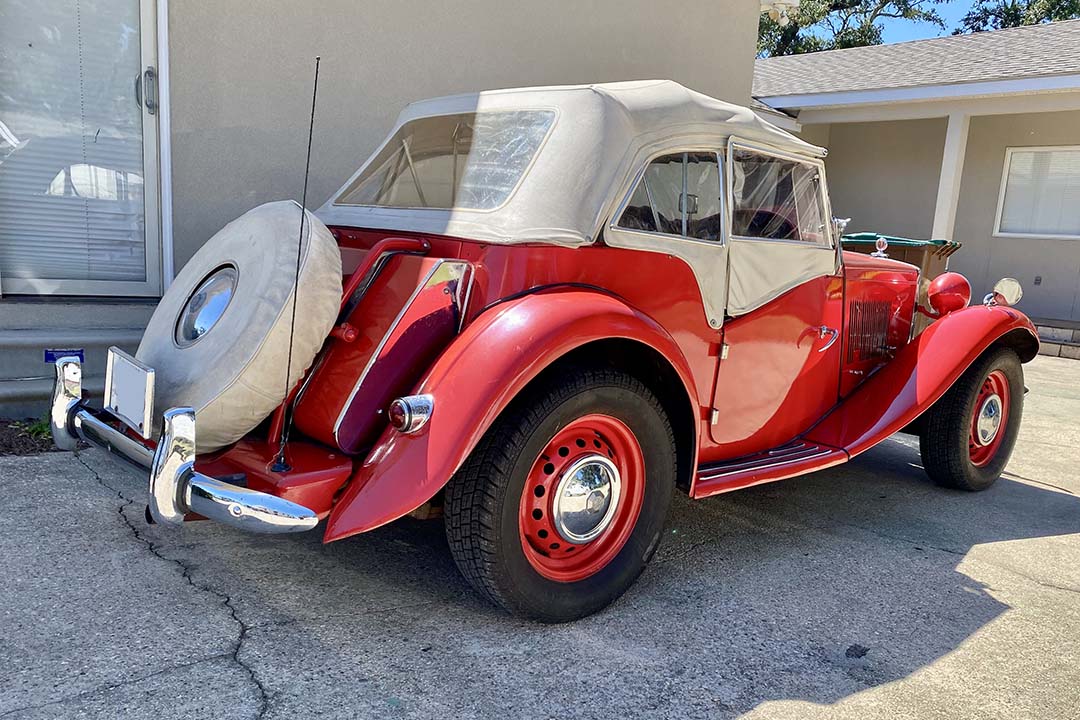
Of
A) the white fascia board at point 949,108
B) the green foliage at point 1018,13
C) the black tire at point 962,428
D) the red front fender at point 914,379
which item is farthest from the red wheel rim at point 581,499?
the green foliage at point 1018,13

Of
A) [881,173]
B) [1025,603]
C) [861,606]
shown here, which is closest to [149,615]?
[861,606]

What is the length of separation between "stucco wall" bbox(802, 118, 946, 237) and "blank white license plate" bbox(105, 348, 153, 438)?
1301 centimetres

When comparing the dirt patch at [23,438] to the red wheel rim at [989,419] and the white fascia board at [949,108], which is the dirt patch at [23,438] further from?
the white fascia board at [949,108]

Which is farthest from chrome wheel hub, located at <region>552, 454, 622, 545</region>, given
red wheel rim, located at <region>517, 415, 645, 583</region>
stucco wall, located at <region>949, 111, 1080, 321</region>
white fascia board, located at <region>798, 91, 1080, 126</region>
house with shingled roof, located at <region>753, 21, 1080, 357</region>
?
stucco wall, located at <region>949, 111, 1080, 321</region>

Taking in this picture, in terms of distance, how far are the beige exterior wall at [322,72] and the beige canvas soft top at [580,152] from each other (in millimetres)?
2089

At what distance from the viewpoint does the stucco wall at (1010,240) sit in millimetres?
11906

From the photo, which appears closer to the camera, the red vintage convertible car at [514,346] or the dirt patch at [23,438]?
the red vintage convertible car at [514,346]

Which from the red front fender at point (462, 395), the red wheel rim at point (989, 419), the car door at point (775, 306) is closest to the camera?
the red front fender at point (462, 395)

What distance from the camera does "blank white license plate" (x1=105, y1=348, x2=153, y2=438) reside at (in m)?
2.49

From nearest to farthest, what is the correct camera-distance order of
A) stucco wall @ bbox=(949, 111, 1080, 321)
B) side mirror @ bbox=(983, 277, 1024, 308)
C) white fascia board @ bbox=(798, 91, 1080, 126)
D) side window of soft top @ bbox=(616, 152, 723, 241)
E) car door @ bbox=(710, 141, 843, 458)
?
side window of soft top @ bbox=(616, 152, 723, 241) < car door @ bbox=(710, 141, 843, 458) < side mirror @ bbox=(983, 277, 1024, 308) < white fascia board @ bbox=(798, 91, 1080, 126) < stucco wall @ bbox=(949, 111, 1080, 321)

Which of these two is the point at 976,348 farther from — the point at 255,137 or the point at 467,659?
the point at 255,137

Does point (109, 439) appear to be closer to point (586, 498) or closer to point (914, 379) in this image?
point (586, 498)

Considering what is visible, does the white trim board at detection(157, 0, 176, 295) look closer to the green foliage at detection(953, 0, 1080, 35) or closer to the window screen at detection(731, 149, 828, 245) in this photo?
the window screen at detection(731, 149, 828, 245)

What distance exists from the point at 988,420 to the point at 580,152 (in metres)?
3.06
